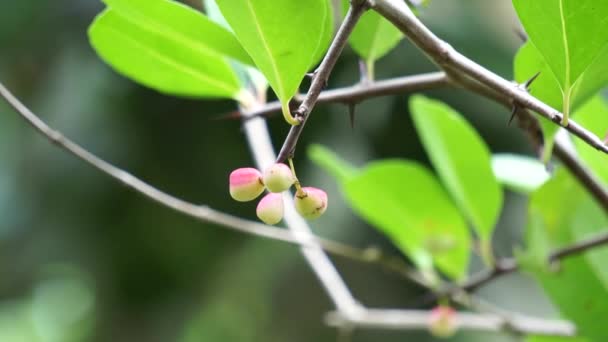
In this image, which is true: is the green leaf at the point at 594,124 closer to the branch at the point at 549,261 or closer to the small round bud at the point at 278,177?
the branch at the point at 549,261

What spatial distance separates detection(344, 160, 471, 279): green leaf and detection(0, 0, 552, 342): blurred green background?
2.14ft

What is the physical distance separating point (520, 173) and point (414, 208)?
0.10 metres

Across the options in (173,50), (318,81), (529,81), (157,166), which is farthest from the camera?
(157,166)

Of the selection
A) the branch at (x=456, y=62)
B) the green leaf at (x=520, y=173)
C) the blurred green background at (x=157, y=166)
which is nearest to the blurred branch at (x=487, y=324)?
the green leaf at (x=520, y=173)

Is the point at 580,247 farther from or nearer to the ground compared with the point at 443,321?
farther from the ground

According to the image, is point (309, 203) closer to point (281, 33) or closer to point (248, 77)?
point (281, 33)

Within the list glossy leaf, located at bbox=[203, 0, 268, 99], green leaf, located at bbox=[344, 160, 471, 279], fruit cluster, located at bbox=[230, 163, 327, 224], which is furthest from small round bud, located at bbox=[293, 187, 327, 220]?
green leaf, located at bbox=[344, 160, 471, 279]

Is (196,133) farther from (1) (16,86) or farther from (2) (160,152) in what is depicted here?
(1) (16,86)

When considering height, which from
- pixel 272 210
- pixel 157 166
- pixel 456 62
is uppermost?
pixel 456 62

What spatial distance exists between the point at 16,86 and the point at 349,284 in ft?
2.59

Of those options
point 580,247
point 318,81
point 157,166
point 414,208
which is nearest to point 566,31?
point 318,81

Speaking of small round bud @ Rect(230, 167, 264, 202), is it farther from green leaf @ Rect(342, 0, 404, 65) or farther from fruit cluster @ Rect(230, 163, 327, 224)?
green leaf @ Rect(342, 0, 404, 65)

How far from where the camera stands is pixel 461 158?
1.92ft

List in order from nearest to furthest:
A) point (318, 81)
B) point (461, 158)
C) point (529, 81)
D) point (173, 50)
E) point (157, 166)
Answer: point (318, 81) → point (529, 81) → point (173, 50) → point (461, 158) → point (157, 166)
